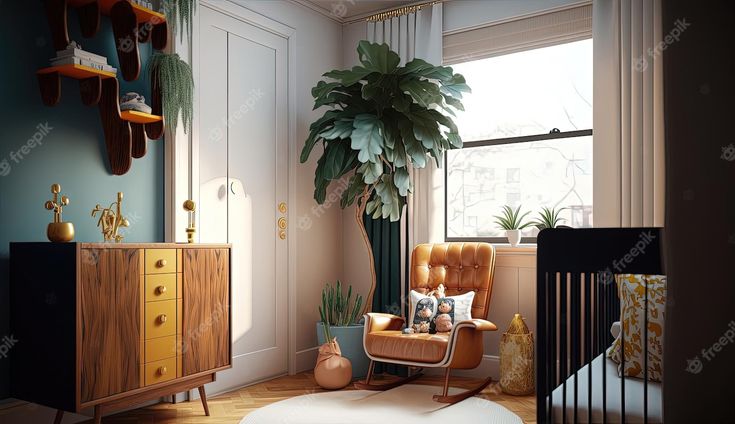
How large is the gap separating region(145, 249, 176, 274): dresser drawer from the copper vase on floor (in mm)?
1202

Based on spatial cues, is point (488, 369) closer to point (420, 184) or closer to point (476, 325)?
point (476, 325)

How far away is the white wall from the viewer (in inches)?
169

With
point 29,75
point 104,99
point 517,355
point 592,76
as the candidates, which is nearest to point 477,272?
point 517,355

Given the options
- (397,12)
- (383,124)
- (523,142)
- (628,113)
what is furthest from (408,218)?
(628,113)

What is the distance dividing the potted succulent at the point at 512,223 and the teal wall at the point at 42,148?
2246 millimetres

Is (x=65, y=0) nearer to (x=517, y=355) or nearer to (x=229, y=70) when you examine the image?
(x=229, y=70)

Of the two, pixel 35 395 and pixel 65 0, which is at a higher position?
pixel 65 0

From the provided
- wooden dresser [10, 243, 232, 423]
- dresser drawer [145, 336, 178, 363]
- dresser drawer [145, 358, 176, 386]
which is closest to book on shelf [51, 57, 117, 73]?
wooden dresser [10, 243, 232, 423]

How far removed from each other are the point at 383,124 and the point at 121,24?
1563 millimetres

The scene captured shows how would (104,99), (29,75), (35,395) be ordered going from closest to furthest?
(35,395)
(29,75)
(104,99)

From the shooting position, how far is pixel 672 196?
1.34 m

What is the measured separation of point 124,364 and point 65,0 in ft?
5.53

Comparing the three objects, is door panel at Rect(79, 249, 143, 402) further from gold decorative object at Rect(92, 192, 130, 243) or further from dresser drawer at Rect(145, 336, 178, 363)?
gold decorative object at Rect(92, 192, 130, 243)

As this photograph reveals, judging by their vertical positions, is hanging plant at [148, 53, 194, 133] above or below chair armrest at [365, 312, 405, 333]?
above
